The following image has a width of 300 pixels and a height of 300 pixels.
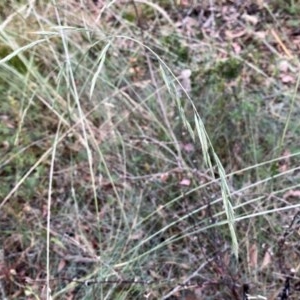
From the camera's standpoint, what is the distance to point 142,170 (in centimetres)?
200

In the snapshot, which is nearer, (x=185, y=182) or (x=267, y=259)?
(x=267, y=259)

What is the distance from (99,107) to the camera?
2.12 metres

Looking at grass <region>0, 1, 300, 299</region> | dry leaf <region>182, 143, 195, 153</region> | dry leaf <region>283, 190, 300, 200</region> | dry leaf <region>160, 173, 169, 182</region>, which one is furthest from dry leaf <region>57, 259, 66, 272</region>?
dry leaf <region>283, 190, 300, 200</region>

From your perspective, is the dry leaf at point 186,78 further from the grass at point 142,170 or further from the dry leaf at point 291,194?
the dry leaf at point 291,194

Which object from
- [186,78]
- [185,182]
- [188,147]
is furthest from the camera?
[186,78]

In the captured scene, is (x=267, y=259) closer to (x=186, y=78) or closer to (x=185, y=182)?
(x=185, y=182)

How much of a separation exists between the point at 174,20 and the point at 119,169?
0.84 metres

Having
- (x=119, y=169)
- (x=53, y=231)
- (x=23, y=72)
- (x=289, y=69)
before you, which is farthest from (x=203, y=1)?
(x=53, y=231)

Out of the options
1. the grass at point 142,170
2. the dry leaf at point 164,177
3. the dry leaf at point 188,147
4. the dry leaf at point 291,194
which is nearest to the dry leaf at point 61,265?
the grass at point 142,170

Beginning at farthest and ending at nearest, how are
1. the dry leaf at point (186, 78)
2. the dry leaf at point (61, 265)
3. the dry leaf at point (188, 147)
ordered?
the dry leaf at point (186, 78), the dry leaf at point (188, 147), the dry leaf at point (61, 265)

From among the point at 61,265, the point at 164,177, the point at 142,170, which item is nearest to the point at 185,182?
the point at 164,177

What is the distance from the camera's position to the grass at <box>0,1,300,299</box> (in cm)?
173

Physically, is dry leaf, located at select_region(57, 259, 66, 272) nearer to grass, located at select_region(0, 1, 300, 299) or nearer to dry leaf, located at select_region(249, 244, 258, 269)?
grass, located at select_region(0, 1, 300, 299)

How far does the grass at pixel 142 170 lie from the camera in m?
1.73
